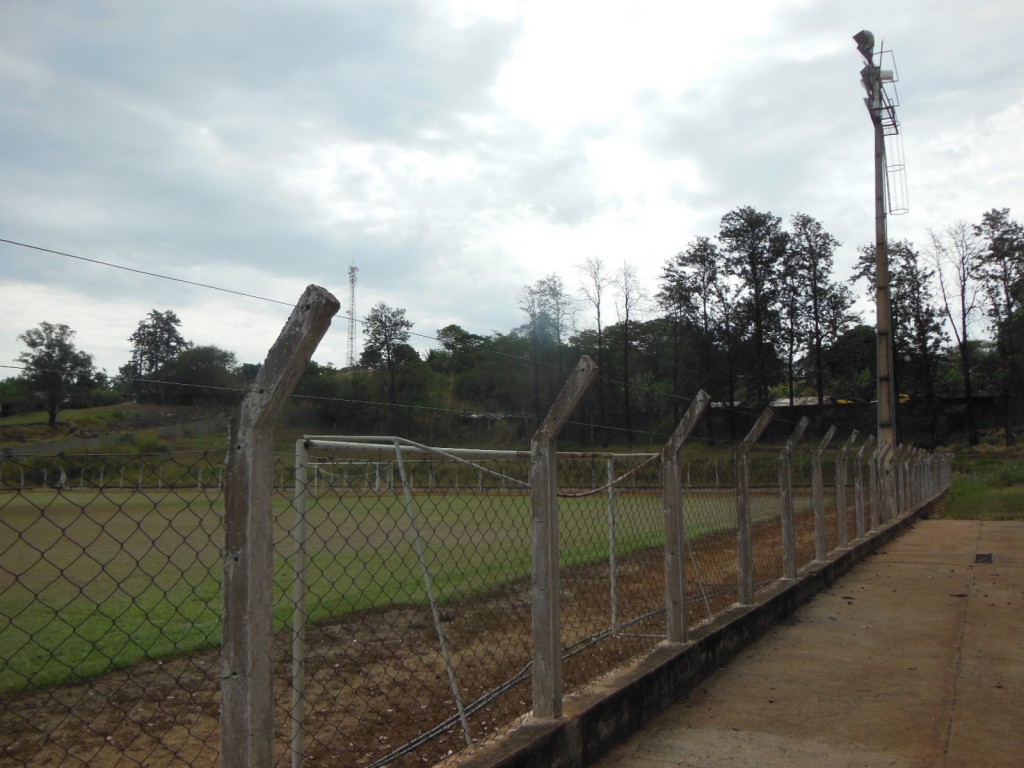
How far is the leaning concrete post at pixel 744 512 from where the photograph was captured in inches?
225

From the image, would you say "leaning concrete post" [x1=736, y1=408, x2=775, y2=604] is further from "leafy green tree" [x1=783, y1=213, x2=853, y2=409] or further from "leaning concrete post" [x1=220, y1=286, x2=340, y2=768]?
"leafy green tree" [x1=783, y1=213, x2=853, y2=409]

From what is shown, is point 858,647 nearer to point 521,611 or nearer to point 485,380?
point 521,611

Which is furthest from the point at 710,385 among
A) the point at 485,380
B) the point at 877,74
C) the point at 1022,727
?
the point at 1022,727

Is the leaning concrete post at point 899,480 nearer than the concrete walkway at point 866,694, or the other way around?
the concrete walkway at point 866,694

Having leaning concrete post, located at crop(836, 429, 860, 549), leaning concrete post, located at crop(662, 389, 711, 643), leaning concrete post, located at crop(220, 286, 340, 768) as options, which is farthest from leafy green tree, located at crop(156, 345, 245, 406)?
leaning concrete post, located at crop(836, 429, 860, 549)

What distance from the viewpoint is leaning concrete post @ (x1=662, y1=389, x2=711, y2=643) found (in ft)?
15.1

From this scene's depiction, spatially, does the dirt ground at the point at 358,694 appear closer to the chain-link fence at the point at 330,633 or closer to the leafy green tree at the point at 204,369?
the chain-link fence at the point at 330,633

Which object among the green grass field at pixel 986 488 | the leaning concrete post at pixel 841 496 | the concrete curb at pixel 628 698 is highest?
the leaning concrete post at pixel 841 496

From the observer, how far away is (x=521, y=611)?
7.35 m

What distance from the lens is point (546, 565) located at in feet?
10.8

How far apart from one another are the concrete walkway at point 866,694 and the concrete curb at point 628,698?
80 mm

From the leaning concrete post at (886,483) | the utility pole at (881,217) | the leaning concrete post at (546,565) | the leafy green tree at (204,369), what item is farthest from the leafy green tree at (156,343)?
the utility pole at (881,217)

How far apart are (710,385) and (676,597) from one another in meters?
40.6

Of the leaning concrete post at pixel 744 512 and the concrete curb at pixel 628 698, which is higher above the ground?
the leaning concrete post at pixel 744 512
